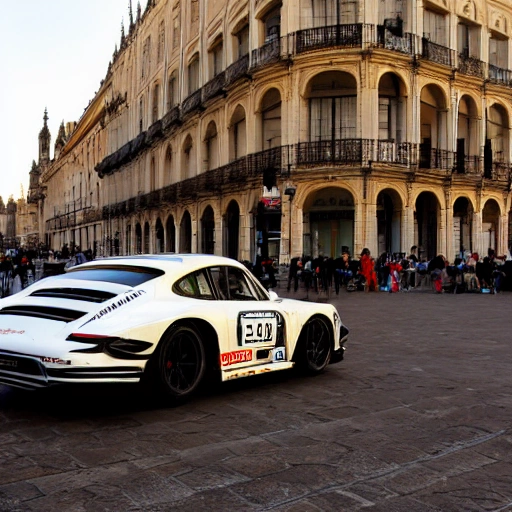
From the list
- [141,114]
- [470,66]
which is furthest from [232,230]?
[141,114]

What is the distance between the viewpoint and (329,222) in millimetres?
29016

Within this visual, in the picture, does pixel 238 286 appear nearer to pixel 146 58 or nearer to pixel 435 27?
pixel 435 27

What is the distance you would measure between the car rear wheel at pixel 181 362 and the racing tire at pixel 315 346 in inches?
63.1

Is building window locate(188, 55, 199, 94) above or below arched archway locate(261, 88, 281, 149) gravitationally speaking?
above

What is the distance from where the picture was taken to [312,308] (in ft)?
24.3

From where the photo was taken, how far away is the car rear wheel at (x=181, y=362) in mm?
5676

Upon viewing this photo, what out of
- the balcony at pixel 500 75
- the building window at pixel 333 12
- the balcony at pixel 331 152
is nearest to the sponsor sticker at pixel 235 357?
the balcony at pixel 331 152

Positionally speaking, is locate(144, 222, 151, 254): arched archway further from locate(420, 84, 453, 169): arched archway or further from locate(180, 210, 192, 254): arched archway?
locate(420, 84, 453, 169): arched archway

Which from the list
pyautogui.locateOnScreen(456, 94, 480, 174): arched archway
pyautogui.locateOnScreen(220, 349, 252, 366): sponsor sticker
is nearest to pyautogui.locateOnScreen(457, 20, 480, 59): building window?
pyautogui.locateOnScreen(456, 94, 480, 174): arched archway

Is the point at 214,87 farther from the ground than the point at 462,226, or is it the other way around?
the point at 214,87

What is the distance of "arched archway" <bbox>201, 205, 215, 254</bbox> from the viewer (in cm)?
3671

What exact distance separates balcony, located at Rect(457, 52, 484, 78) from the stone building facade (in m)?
0.07

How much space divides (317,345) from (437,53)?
24.8m

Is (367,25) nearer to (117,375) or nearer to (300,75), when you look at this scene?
(300,75)
